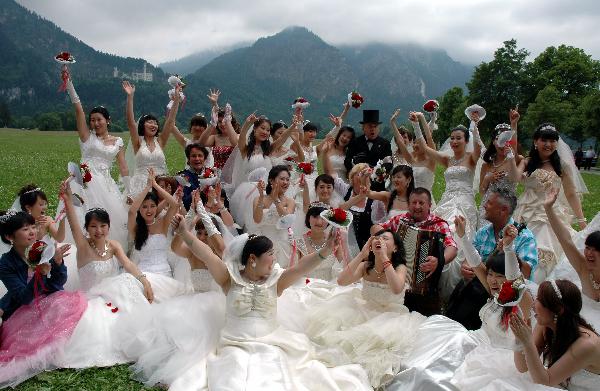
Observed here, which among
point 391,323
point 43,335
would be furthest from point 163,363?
point 391,323

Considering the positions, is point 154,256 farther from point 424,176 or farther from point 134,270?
point 424,176

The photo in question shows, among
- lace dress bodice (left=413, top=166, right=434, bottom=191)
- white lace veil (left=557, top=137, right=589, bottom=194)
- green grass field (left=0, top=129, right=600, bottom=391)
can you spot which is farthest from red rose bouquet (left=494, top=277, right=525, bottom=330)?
lace dress bodice (left=413, top=166, right=434, bottom=191)

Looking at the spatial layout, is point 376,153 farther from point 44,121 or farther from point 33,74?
point 33,74

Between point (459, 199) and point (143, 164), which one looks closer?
point (459, 199)

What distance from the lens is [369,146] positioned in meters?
9.92

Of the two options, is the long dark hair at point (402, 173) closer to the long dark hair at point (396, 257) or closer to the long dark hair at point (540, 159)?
the long dark hair at point (540, 159)

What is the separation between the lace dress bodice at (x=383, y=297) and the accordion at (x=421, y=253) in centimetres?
59

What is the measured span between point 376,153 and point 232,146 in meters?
2.97

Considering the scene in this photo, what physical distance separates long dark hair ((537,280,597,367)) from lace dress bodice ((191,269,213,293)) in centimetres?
381

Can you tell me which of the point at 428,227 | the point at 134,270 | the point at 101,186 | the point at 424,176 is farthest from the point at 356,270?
the point at 101,186

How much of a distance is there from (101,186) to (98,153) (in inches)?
23.8

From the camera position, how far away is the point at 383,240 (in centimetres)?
569

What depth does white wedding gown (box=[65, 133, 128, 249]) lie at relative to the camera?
8547 millimetres

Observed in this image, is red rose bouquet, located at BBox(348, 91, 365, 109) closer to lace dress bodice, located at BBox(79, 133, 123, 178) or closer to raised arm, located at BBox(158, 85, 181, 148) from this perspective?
raised arm, located at BBox(158, 85, 181, 148)
